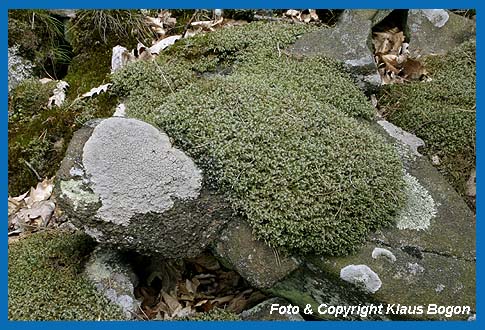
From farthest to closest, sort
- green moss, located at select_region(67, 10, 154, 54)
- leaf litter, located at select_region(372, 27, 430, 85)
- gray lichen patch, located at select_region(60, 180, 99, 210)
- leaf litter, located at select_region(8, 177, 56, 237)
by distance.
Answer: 1. green moss, located at select_region(67, 10, 154, 54)
2. leaf litter, located at select_region(372, 27, 430, 85)
3. leaf litter, located at select_region(8, 177, 56, 237)
4. gray lichen patch, located at select_region(60, 180, 99, 210)

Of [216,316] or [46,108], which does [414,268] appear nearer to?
[216,316]

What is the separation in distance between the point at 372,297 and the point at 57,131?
7.95 ft

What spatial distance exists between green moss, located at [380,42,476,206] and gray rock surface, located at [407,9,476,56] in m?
0.16

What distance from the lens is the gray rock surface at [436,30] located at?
4.84 metres

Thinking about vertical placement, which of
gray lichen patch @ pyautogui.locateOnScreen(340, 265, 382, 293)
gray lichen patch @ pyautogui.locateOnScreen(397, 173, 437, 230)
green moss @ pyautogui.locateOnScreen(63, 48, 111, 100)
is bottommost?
gray lichen patch @ pyautogui.locateOnScreen(340, 265, 382, 293)

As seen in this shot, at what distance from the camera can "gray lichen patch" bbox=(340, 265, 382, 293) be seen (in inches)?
124

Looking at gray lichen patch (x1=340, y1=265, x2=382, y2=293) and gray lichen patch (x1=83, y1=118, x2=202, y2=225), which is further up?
gray lichen patch (x1=83, y1=118, x2=202, y2=225)

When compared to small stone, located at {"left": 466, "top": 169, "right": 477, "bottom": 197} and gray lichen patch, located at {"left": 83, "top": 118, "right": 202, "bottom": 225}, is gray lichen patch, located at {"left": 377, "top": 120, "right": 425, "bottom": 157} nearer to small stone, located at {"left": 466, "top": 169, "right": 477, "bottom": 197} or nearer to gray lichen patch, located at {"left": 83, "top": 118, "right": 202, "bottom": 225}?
small stone, located at {"left": 466, "top": 169, "right": 477, "bottom": 197}

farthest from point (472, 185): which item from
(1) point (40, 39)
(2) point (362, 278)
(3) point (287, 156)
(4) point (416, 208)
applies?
(1) point (40, 39)

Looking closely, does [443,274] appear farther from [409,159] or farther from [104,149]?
[104,149]

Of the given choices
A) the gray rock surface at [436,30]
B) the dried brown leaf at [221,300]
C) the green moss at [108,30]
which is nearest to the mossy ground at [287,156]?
the dried brown leaf at [221,300]

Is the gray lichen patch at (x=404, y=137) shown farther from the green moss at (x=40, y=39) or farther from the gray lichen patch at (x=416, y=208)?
the green moss at (x=40, y=39)

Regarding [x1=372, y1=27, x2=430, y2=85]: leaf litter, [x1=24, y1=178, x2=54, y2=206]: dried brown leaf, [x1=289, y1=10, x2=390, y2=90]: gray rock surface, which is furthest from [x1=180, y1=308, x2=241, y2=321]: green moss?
[x1=372, y1=27, x2=430, y2=85]: leaf litter

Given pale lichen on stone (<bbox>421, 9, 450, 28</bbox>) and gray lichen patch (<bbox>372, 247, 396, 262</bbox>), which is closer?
gray lichen patch (<bbox>372, 247, 396, 262</bbox>)
